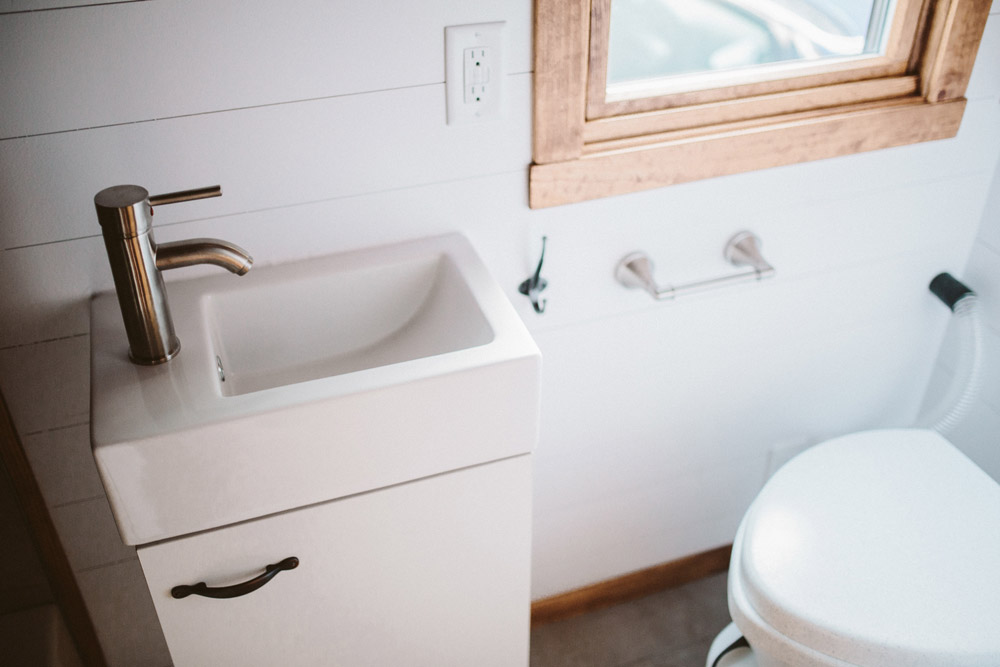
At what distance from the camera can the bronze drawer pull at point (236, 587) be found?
921mm

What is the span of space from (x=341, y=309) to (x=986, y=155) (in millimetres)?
1145

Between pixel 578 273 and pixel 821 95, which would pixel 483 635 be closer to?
pixel 578 273

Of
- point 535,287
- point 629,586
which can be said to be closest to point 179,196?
point 535,287

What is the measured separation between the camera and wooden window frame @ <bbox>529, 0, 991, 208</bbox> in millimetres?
1124

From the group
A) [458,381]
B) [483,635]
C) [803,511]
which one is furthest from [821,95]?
[483,635]

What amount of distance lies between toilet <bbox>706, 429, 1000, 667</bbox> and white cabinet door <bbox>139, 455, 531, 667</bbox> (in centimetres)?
34

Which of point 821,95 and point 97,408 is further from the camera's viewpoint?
point 821,95

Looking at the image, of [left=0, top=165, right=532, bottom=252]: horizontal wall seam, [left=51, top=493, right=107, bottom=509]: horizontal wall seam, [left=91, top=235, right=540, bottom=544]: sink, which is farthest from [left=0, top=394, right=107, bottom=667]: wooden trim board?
[left=91, top=235, right=540, bottom=544]: sink

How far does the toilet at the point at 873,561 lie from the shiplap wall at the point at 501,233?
0.28 metres

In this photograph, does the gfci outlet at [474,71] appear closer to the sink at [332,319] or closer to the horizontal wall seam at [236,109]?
the horizontal wall seam at [236,109]

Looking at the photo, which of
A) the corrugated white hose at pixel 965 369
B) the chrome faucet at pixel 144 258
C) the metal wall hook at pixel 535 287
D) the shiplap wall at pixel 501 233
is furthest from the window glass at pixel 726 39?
the chrome faucet at pixel 144 258

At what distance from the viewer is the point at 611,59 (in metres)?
1.21

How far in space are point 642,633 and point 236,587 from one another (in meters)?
0.96

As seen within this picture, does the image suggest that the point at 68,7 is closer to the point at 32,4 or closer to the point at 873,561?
the point at 32,4
